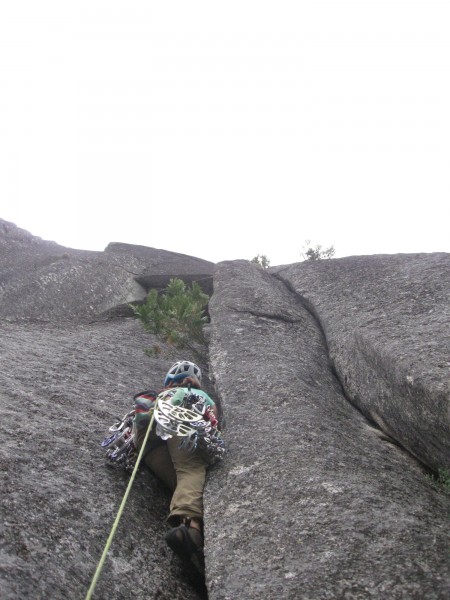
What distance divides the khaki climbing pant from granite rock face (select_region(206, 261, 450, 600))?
0.63ft

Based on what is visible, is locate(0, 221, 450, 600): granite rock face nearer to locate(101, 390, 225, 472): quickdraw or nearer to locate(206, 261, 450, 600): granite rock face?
locate(206, 261, 450, 600): granite rock face

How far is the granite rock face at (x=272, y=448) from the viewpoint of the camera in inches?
231

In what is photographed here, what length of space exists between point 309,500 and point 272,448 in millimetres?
1315

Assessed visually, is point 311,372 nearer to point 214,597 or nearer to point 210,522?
point 210,522

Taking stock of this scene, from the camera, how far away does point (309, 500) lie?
6836 millimetres

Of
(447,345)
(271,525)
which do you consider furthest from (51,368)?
(447,345)

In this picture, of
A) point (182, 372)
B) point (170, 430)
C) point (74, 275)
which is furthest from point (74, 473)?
point (74, 275)

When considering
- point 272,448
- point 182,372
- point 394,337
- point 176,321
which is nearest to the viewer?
point 272,448

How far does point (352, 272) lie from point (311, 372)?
12.1ft

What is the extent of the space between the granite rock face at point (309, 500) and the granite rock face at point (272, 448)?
0.02m

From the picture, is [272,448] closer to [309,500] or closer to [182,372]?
[309,500]

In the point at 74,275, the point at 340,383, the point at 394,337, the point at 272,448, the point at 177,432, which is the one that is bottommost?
the point at 272,448

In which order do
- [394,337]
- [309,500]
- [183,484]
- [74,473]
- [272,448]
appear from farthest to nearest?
1. [394,337]
2. [272,448]
3. [183,484]
4. [74,473]
5. [309,500]

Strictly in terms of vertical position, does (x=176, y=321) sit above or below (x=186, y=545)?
above
